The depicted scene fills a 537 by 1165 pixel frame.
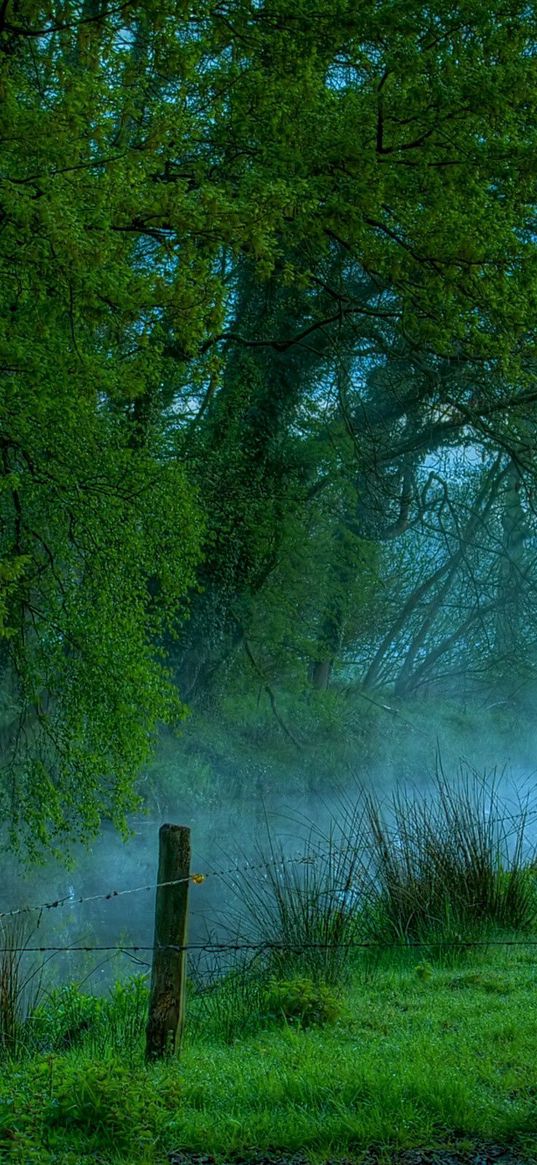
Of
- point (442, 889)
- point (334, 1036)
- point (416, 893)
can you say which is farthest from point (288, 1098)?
point (442, 889)

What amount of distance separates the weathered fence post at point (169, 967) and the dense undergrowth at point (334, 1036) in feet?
0.47

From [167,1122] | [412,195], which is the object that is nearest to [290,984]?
[167,1122]

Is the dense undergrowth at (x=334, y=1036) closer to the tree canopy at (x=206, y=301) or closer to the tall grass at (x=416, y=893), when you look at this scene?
the tall grass at (x=416, y=893)

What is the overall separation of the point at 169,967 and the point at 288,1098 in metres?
1.12

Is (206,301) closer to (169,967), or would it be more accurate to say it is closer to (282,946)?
(282,946)

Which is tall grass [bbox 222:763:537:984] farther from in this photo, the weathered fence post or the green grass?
the weathered fence post

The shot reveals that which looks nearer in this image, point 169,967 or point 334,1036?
point 169,967

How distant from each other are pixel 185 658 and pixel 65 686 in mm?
6469

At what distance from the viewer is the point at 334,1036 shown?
678 centimetres

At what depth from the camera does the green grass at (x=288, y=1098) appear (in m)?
4.82

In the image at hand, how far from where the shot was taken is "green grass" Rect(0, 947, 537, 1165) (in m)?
4.82

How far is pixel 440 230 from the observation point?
1112cm

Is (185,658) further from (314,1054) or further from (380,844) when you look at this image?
(314,1054)

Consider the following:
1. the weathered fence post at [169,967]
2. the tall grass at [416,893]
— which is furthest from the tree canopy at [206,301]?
the weathered fence post at [169,967]
